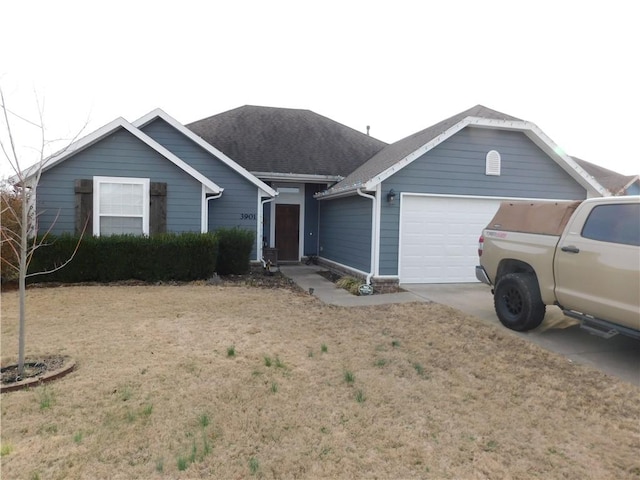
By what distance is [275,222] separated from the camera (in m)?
15.4

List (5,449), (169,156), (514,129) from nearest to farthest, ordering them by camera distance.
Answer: (5,449), (514,129), (169,156)

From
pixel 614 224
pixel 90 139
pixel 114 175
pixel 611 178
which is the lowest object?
pixel 614 224

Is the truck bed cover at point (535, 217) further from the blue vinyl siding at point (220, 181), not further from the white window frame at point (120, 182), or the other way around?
the white window frame at point (120, 182)

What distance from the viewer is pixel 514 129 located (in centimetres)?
1090

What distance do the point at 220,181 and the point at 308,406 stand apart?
974 cm

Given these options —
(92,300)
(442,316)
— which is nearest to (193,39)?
(92,300)

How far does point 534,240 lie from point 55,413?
6.30m

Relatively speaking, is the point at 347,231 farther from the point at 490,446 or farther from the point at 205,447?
the point at 205,447

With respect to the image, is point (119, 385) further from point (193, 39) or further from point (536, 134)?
point (536, 134)

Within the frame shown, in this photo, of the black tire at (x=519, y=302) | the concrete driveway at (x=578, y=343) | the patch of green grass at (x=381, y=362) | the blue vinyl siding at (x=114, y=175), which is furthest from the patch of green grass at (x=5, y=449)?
the blue vinyl siding at (x=114, y=175)

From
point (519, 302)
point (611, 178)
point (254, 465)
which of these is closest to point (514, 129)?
point (519, 302)

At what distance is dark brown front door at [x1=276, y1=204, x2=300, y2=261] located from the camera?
1545 cm

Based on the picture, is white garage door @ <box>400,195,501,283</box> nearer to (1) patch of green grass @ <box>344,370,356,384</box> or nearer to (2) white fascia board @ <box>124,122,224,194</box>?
(2) white fascia board @ <box>124,122,224,194</box>

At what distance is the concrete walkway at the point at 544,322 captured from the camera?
529cm
